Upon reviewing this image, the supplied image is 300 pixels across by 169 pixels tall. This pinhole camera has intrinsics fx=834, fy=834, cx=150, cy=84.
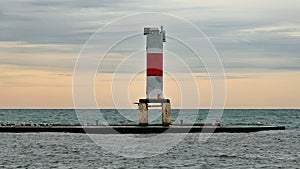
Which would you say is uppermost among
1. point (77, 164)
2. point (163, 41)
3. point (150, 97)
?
point (163, 41)

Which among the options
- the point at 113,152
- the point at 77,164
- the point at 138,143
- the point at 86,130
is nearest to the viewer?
the point at 77,164

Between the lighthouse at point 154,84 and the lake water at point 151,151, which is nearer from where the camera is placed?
the lake water at point 151,151

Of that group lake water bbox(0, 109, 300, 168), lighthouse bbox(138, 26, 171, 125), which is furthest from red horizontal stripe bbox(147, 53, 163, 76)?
lake water bbox(0, 109, 300, 168)

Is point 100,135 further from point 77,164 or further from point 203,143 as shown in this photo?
point 77,164

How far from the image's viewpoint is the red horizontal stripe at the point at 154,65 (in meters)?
60.6

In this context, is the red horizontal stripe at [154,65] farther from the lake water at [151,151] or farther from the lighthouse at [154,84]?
the lake water at [151,151]

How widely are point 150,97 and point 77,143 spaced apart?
8.01 m

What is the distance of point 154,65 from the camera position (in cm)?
6078

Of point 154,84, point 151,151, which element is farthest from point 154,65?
point 151,151

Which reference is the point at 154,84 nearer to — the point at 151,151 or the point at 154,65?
the point at 154,65

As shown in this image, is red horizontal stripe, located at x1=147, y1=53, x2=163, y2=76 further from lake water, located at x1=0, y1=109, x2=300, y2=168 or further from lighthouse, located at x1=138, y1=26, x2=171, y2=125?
lake water, located at x1=0, y1=109, x2=300, y2=168

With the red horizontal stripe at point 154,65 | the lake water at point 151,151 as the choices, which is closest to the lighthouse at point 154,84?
the red horizontal stripe at point 154,65

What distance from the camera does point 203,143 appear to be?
182ft

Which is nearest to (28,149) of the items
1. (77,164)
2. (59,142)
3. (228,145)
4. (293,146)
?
(59,142)
